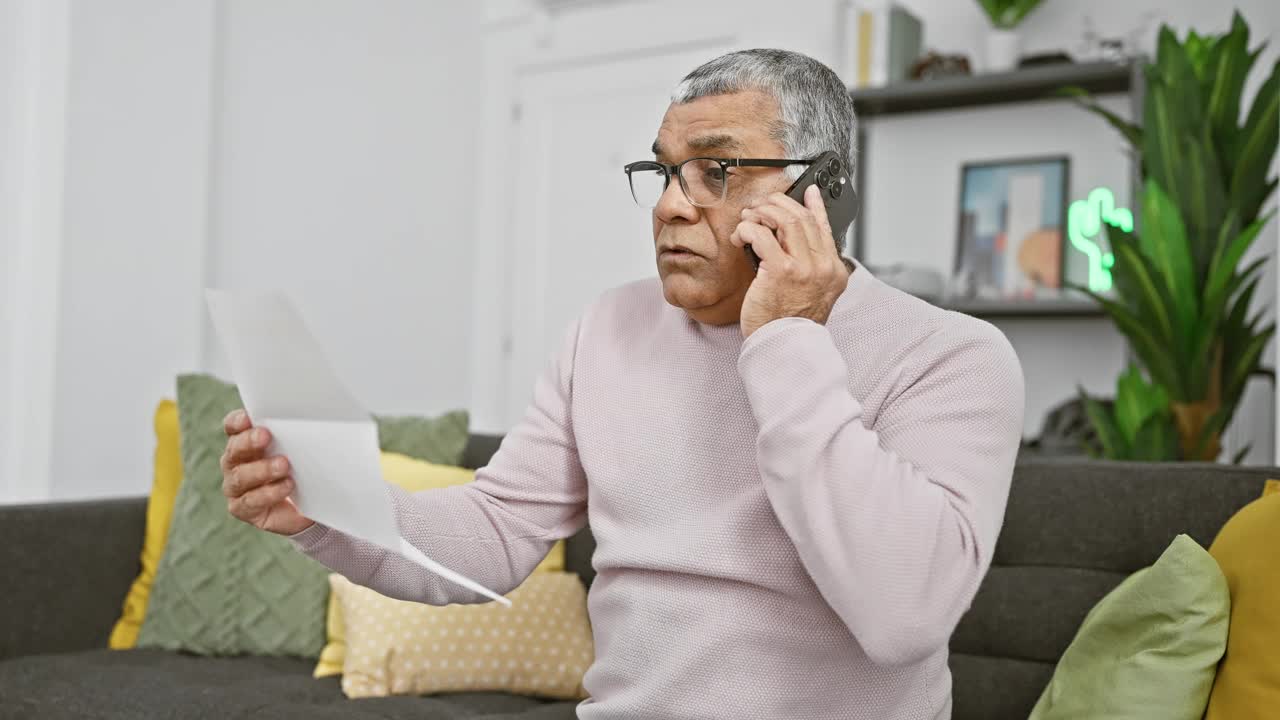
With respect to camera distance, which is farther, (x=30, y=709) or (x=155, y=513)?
(x=155, y=513)

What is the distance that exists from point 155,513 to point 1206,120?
236 cm

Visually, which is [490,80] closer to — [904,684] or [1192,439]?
[1192,439]

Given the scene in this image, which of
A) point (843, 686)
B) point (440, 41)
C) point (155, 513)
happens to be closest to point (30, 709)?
point (155, 513)

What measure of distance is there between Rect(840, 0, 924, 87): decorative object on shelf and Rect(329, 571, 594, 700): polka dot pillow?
2553mm

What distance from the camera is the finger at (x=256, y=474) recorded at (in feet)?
3.70

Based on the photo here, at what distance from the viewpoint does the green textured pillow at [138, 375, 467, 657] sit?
2.17 metres

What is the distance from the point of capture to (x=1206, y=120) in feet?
9.19

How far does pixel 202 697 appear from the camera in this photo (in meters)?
1.82

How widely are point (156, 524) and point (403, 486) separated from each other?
525mm

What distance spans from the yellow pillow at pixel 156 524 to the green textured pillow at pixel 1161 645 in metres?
1.64

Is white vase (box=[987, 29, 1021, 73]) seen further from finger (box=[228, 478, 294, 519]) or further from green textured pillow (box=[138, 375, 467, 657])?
finger (box=[228, 478, 294, 519])

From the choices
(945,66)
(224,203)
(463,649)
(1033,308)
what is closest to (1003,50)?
(945,66)

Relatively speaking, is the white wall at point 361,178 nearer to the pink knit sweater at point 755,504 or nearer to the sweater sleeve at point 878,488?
the pink knit sweater at point 755,504

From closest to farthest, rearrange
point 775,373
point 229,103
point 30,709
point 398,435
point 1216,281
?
point 775,373
point 30,709
point 398,435
point 1216,281
point 229,103
